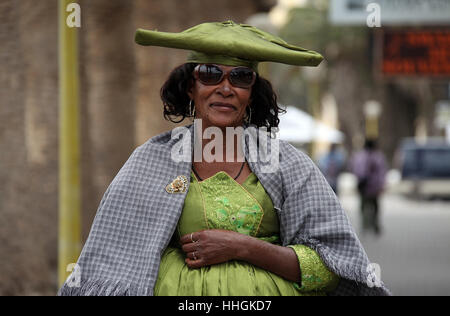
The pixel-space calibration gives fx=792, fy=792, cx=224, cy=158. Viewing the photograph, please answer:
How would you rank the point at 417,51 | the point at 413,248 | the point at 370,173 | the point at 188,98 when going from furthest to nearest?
1. the point at 370,173
2. the point at 413,248
3. the point at 417,51
4. the point at 188,98

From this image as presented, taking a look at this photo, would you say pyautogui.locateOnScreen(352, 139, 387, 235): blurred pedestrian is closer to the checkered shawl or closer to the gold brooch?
the checkered shawl

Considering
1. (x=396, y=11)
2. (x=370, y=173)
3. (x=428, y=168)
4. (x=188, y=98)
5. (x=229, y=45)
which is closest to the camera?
(x=229, y=45)

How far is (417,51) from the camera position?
10352 millimetres

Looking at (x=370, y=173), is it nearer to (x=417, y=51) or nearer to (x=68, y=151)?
(x=417, y=51)

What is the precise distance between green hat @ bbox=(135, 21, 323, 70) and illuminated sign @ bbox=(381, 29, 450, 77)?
310 inches

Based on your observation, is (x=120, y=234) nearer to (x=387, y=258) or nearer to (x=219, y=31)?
(x=219, y=31)

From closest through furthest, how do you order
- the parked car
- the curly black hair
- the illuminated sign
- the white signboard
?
the curly black hair, the white signboard, the illuminated sign, the parked car

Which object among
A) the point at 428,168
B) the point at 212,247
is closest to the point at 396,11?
the point at 212,247

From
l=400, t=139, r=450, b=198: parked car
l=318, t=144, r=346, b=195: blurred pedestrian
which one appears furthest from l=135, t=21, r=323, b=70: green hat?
l=400, t=139, r=450, b=198: parked car

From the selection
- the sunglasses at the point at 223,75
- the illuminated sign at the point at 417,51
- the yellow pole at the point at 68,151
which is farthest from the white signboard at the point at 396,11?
the sunglasses at the point at 223,75

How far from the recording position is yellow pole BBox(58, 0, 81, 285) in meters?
5.04

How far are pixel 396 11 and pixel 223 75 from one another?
669 cm

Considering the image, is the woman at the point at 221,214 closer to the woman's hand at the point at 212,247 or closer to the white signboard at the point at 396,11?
the woman's hand at the point at 212,247

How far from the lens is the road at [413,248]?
8.19 m
